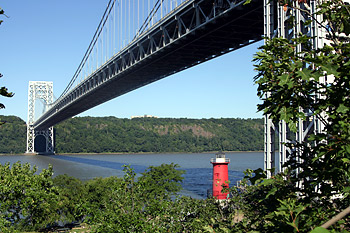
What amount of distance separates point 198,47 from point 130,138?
150397 mm

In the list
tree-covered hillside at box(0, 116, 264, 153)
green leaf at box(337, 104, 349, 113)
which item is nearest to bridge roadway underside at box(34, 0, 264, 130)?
green leaf at box(337, 104, 349, 113)

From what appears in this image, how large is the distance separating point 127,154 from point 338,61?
178 m

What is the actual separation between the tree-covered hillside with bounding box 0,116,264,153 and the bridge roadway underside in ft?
385

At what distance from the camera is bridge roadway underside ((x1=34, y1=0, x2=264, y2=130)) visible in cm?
2541

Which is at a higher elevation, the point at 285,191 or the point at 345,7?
the point at 345,7

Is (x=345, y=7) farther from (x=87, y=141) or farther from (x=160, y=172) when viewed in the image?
(x=87, y=141)

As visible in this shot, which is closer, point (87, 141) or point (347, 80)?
point (347, 80)

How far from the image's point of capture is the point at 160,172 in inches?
1396

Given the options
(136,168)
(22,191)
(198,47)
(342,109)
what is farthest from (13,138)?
(342,109)

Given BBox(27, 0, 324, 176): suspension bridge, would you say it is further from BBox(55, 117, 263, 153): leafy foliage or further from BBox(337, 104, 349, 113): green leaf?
BBox(55, 117, 263, 153): leafy foliage

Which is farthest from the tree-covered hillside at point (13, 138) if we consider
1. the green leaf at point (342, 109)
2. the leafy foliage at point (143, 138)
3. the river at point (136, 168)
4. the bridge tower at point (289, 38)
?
the green leaf at point (342, 109)

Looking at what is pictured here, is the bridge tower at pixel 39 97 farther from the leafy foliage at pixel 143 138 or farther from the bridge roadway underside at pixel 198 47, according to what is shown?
the bridge roadway underside at pixel 198 47

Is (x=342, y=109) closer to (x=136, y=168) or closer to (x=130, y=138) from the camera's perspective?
(x=136, y=168)

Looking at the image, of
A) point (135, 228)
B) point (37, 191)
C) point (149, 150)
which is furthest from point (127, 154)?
point (135, 228)
